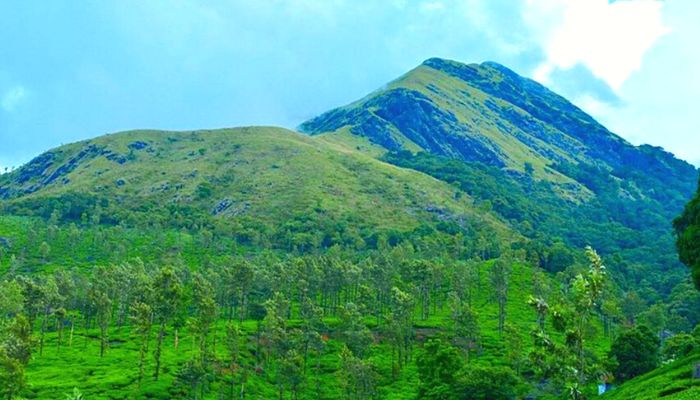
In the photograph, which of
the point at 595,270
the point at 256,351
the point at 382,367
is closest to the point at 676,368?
the point at 595,270

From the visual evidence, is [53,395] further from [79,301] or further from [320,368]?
[79,301]

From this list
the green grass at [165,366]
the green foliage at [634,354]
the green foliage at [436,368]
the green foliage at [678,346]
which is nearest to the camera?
the green foliage at [436,368]

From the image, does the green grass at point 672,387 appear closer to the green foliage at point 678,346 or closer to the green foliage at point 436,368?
the green foliage at point 436,368

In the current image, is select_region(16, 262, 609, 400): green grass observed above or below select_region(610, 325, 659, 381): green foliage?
below

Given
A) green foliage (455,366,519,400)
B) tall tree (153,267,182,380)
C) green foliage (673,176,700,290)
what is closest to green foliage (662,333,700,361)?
green foliage (673,176,700,290)

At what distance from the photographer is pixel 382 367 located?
443 feet

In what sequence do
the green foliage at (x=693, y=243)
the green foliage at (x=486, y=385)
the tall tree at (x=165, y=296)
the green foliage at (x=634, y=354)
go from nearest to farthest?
the green foliage at (x=693, y=243) < the green foliage at (x=486, y=385) < the green foliage at (x=634, y=354) < the tall tree at (x=165, y=296)

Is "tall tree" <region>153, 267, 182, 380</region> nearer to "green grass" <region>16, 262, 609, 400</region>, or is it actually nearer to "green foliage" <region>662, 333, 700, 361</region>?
"green grass" <region>16, 262, 609, 400</region>

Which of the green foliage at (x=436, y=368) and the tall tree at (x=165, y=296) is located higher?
the tall tree at (x=165, y=296)

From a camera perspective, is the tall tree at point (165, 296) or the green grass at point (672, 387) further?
the tall tree at point (165, 296)

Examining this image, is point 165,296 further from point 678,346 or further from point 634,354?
point 678,346

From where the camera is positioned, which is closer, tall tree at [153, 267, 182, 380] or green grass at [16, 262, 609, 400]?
green grass at [16, 262, 609, 400]

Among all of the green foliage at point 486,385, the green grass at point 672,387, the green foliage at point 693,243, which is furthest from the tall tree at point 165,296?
the green foliage at point 693,243

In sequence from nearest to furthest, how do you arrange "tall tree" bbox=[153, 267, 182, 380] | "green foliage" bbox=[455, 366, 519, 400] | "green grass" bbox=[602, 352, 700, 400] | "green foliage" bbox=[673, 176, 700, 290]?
"green grass" bbox=[602, 352, 700, 400]
"green foliage" bbox=[673, 176, 700, 290]
"green foliage" bbox=[455, 366, 519, 400]
"tall tree" bbox=[153, 267, 182, 380]
